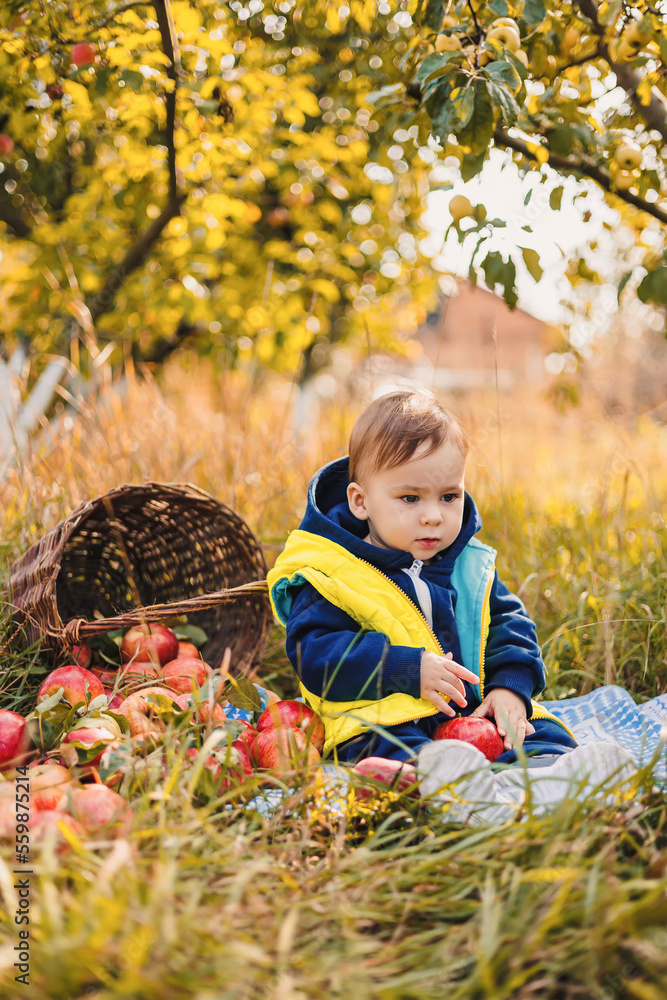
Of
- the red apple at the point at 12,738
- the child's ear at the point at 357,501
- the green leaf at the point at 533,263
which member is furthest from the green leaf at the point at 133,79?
the red apple at the point at 12,738

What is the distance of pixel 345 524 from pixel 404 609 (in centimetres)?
32

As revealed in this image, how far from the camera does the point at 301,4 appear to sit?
3184 mm

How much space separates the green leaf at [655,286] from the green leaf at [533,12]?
78 cm

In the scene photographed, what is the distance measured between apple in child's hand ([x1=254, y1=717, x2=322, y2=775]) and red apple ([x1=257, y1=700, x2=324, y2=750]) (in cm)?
3

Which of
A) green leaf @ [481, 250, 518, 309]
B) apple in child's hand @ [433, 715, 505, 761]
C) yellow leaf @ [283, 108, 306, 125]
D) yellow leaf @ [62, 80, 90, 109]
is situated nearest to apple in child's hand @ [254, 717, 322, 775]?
apple in child's hand @ [433, 715, 505, 761]

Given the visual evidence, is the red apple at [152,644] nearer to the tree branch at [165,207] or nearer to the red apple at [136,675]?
the red apple at [136,675]

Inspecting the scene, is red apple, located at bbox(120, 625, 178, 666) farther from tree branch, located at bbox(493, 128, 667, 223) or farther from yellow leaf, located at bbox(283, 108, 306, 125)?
yellow leaf, located at bbox(283, 108, 306, 125)

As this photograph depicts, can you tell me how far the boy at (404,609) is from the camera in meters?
1.74

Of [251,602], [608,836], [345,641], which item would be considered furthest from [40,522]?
[608,836]

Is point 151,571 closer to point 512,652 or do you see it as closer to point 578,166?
point 512,652

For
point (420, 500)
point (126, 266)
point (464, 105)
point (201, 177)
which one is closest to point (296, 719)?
point (420, 500)

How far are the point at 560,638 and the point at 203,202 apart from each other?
9.72ft

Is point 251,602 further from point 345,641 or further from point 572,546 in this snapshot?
point 572,546

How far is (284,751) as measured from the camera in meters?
1.60
